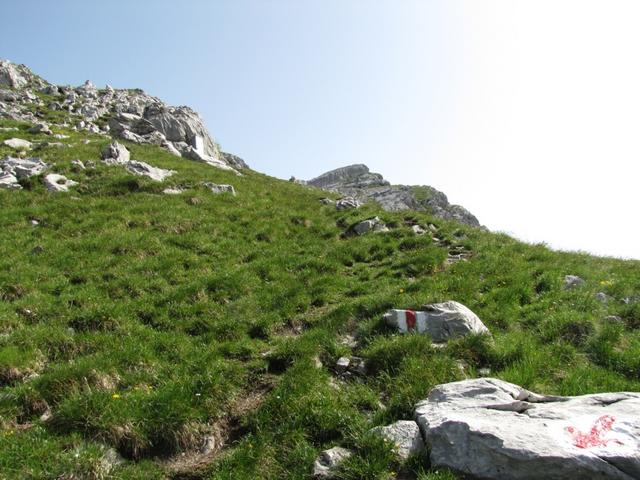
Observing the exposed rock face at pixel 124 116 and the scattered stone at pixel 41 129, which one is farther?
the exposed rock face at pixel 124 116

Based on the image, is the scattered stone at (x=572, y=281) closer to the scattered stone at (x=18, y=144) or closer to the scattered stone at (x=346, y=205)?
the scattered stone at (x=346, y=205)

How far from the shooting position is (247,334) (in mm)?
11773

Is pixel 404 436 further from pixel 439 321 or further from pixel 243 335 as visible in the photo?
pixel 243 335

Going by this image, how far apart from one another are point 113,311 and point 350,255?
9564 mm

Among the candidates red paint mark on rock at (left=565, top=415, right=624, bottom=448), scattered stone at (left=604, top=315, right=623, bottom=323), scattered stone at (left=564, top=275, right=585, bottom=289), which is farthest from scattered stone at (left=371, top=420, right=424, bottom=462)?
scattered stone at (left=564, top=275, right=585, bottom=289)

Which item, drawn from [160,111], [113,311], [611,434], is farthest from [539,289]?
[160,111]

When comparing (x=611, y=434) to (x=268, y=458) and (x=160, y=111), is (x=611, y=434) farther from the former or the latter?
(x=160, y=111)

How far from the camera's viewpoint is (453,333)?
1028cm

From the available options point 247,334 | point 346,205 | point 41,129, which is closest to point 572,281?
point 247,334

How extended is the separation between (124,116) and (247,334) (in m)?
41.1

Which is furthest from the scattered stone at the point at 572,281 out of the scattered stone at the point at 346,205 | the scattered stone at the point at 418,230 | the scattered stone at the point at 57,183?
the scattered stone at the point at 57,183

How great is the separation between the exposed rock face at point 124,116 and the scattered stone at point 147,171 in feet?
32.8

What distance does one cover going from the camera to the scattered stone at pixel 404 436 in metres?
6.50

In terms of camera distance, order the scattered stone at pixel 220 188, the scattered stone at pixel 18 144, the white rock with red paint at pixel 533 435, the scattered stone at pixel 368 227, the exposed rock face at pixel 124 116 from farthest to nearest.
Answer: the exposed rock face at pixel 124 116 < the scattered stone at pixel 18 144 < the scattered stone at pixel 220 188 < the scattered stone at pixel 368 227 < the white rock with red paint at pixel 533 435
